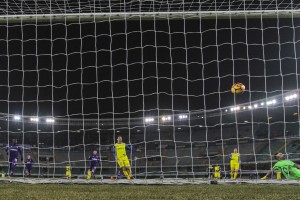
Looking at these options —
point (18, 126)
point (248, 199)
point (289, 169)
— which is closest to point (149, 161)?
point (18, 126)

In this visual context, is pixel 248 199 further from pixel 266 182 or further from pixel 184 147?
pixel 184 147

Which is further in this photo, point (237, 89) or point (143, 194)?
point (237, 89)

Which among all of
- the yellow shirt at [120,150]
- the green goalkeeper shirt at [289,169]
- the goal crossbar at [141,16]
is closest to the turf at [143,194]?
the goal crossbar at [141,16]

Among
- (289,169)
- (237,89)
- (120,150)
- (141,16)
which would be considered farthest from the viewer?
(120,150)

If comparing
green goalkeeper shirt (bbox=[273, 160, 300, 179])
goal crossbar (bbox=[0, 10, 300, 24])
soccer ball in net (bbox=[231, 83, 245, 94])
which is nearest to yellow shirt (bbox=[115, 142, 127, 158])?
soccer ball in net (bbox=[231, 83, 245, 94])

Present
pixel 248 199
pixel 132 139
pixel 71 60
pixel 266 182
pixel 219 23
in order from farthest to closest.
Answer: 1. pixel 132 139
2. pixel 71 60
3. pixel 219 23
4. pixel 266 182
5. pixel 248 199

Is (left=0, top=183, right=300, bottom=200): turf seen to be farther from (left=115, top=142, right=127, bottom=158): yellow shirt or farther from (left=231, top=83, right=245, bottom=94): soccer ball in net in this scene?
(left=115, top=142, right=127, bottom=158): yellow shirt

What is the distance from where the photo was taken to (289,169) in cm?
978

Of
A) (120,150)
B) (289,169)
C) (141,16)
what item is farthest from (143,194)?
(120,150)

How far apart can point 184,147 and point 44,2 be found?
81.9 ft

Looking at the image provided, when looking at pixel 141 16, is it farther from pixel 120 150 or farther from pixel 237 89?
pixel 120 150

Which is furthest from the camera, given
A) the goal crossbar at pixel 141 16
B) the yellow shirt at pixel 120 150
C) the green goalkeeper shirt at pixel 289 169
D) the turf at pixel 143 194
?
the yellow shirt at pixel 120 150

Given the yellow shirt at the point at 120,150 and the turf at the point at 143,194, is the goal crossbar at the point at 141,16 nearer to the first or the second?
the turf at the point at 143,194

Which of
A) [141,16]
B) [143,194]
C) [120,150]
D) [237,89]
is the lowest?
[143,194]
